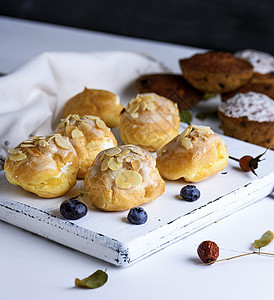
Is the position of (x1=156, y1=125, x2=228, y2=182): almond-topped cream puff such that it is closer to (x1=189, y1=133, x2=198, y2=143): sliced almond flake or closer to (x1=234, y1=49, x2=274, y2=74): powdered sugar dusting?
(x1=189, y1=133, x2=198, y2=143): sliced almond flake

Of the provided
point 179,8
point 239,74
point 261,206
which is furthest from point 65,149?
point 179,8

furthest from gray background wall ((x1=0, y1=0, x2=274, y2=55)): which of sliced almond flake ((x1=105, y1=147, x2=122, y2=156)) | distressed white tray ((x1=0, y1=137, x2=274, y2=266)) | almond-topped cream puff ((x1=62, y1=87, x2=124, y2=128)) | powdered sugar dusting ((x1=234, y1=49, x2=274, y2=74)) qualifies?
sliced almond flake ((x1=105, y1=147, x2=122, y2=156))

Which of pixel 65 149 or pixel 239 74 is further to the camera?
pixel 239 74

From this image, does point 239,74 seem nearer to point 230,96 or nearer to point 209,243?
point 230,96

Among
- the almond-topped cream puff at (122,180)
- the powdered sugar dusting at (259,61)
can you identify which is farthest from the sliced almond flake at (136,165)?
the powdered sugar dusting at (259,61)

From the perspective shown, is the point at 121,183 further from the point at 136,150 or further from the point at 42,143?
the point at 42,143

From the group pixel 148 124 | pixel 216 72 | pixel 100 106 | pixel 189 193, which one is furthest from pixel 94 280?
pixel 216 72
